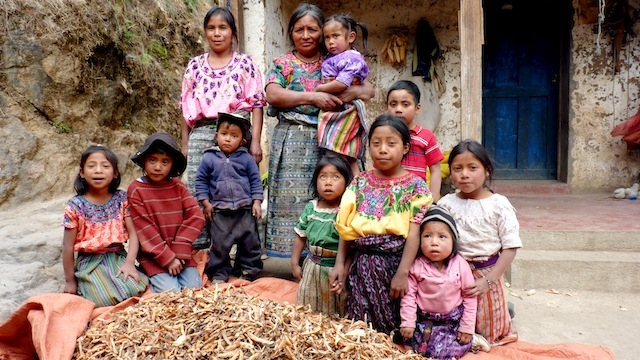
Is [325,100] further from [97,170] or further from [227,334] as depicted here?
[227,334]

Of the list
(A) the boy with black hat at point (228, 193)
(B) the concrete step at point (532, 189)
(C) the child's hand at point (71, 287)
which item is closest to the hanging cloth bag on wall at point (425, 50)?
(B) the concrete step at point (532, 189)

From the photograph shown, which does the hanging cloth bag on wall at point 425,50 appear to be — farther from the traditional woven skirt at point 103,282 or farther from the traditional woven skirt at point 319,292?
the traditional woven skirt at point 103,282

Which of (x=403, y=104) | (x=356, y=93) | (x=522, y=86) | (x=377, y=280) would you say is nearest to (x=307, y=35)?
(x=356, y=93)

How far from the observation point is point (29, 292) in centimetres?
263

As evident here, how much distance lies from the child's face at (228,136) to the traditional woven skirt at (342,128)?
55 cm

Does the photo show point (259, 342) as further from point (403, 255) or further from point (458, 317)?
point (458, 317)

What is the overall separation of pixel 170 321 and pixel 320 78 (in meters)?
1.78

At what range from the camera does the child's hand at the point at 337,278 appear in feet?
8.34

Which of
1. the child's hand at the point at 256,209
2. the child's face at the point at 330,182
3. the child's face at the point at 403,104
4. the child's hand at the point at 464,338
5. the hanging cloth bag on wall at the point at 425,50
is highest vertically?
the hanging cloth bag on wall at the point at 425,50

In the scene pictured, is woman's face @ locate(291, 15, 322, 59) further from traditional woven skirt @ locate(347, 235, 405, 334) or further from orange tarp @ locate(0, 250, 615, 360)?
orange tarp @ locate(0, 250, 615, 360)

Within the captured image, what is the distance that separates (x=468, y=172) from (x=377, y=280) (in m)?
0.75

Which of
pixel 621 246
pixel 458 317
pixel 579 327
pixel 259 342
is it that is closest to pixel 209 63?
pixel 259 342

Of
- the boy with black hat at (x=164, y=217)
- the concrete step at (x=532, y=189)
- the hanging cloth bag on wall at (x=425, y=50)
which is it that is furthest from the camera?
the hanging cloth bag on wall at (x=425, y=50)

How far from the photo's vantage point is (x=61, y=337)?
226 cm
